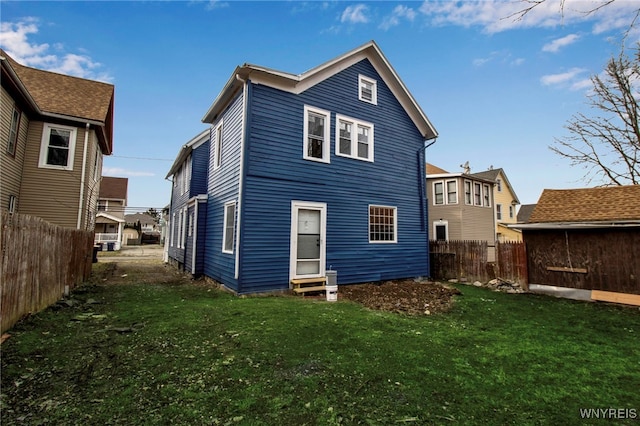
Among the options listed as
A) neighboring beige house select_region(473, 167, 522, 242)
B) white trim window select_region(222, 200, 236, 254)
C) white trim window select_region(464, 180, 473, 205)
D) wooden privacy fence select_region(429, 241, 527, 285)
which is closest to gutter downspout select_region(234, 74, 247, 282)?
white trim window select_region(222, 200, 236, 254)

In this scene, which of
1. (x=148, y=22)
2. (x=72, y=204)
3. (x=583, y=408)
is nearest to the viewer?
(x=583, y=408)

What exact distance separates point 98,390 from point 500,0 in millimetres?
7253

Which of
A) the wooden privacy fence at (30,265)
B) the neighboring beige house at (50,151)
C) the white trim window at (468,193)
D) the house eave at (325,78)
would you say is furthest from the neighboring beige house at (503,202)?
the wooden privacy fence at (30,265)

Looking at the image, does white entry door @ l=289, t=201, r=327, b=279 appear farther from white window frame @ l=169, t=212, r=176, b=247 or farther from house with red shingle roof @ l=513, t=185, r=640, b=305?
white window frame @ l=169, t=212, r=176, b=247

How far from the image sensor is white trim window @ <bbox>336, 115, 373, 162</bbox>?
428 inches

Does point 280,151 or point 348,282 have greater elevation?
point 280,151

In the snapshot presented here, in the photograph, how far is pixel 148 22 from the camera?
11.2m

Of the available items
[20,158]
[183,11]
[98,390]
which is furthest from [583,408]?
[20,158]

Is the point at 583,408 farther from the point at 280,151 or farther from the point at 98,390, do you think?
the point at 280,151

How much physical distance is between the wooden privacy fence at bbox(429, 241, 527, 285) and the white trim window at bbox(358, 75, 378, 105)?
753 cm

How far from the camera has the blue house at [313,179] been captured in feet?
29.2

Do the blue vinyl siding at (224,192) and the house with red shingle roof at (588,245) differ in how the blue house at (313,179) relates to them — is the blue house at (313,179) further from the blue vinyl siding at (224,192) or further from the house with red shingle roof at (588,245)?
the house with red shingle roof at (588,245)

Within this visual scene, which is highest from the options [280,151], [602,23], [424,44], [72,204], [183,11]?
[424,44]

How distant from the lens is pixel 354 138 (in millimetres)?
11242
